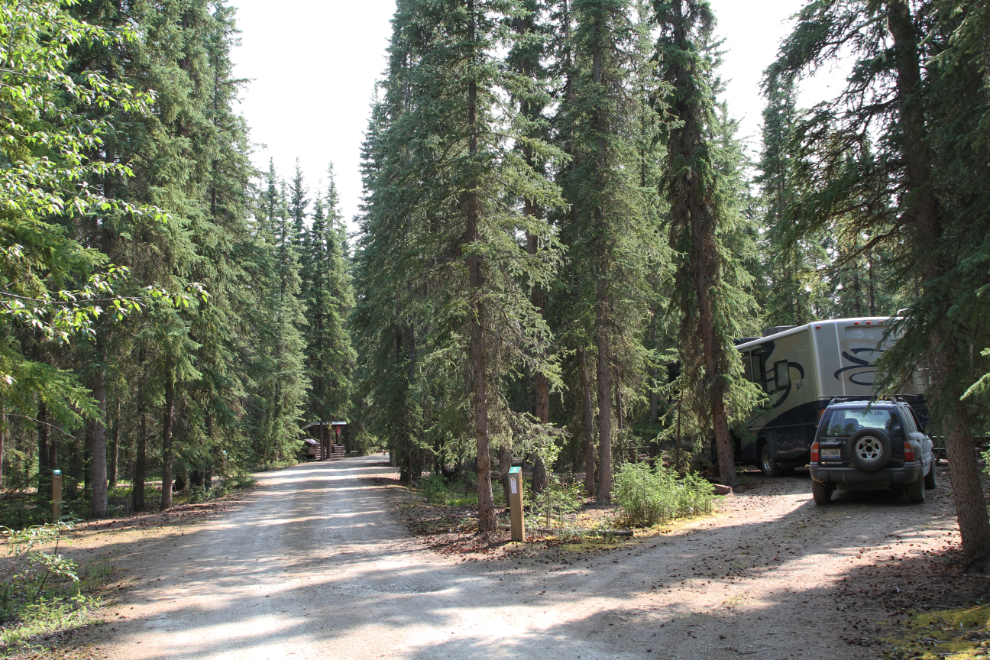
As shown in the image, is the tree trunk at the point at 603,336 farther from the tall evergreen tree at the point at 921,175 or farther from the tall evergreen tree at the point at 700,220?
the tall evergreen tree at the point at 921,175

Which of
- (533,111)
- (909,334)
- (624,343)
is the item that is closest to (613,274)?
(624,343)

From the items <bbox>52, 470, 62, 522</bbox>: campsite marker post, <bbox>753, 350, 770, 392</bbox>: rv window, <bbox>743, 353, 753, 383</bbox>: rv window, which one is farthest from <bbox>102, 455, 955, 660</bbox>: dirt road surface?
<bbox>743, 353, 753, 383</bbox>: rv window

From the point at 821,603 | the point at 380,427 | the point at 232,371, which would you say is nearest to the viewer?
the point at 821,603

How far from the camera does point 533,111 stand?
61.6 ft

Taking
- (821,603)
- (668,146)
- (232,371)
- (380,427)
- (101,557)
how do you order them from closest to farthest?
1. (821,603)
2. (101,557)
3. (668,146)
4. (232,371)
5. (380,427)

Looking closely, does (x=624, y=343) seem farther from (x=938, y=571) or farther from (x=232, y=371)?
(x=232, y=371)

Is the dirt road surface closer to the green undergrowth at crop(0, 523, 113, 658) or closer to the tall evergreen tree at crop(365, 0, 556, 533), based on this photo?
the green undergrowth at crop(0, 523, 113, 658)

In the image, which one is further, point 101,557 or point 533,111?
point 533,111

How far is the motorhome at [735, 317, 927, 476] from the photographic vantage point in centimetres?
1609

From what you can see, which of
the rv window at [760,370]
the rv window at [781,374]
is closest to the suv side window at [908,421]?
the rv window at [781,374]

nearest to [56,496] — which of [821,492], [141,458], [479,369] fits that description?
[141,458]

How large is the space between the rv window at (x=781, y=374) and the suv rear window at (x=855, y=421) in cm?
624

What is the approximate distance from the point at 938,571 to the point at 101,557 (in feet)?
40.6

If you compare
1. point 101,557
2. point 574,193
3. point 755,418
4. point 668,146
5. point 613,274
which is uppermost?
point 668,146
